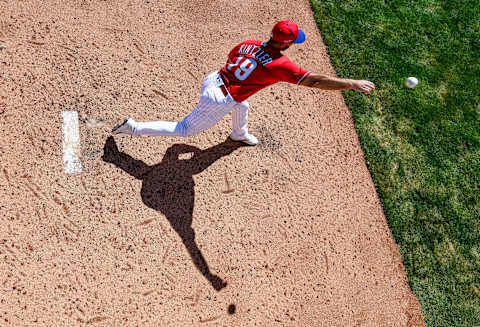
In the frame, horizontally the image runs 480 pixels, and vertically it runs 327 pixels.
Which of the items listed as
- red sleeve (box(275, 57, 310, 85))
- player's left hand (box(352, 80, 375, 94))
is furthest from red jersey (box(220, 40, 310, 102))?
player's left hand (box(352, 80, 375, 94))

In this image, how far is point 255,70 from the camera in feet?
11.3

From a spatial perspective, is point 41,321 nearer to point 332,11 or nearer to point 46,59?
point 46,59

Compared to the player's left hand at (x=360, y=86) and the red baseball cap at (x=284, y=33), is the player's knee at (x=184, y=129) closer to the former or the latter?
the red baseball cap at (x=284, y=33)

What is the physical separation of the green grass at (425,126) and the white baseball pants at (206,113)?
2206 millimetres

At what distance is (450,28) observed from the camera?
20.8 ft

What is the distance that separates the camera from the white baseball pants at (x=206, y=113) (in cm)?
363

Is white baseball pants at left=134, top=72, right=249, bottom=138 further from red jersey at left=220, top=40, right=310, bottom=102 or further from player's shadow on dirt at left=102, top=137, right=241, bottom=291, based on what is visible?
player's shadow on dirt at left=102, top=137, right=241, bottom=291

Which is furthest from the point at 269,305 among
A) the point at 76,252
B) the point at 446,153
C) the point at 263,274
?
the point at 446,153

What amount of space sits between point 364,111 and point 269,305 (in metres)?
3.03

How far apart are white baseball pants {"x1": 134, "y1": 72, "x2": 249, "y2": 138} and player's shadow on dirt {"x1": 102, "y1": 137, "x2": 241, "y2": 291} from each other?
1.43ft

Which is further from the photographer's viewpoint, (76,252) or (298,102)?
(298,102)

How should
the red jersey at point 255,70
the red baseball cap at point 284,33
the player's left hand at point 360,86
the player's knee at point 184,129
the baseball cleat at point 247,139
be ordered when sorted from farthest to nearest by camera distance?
the baseball cleat at point 247,139 → the player's knee at point 184,129 → the player's left hand at point 360,86 → the red jersey at point 255,70 → the red baseball cap at point 284,33

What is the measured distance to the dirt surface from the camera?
3.61 metres

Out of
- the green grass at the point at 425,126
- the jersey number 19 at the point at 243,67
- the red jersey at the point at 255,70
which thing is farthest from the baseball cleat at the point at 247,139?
the green grass at the point at 425,126
